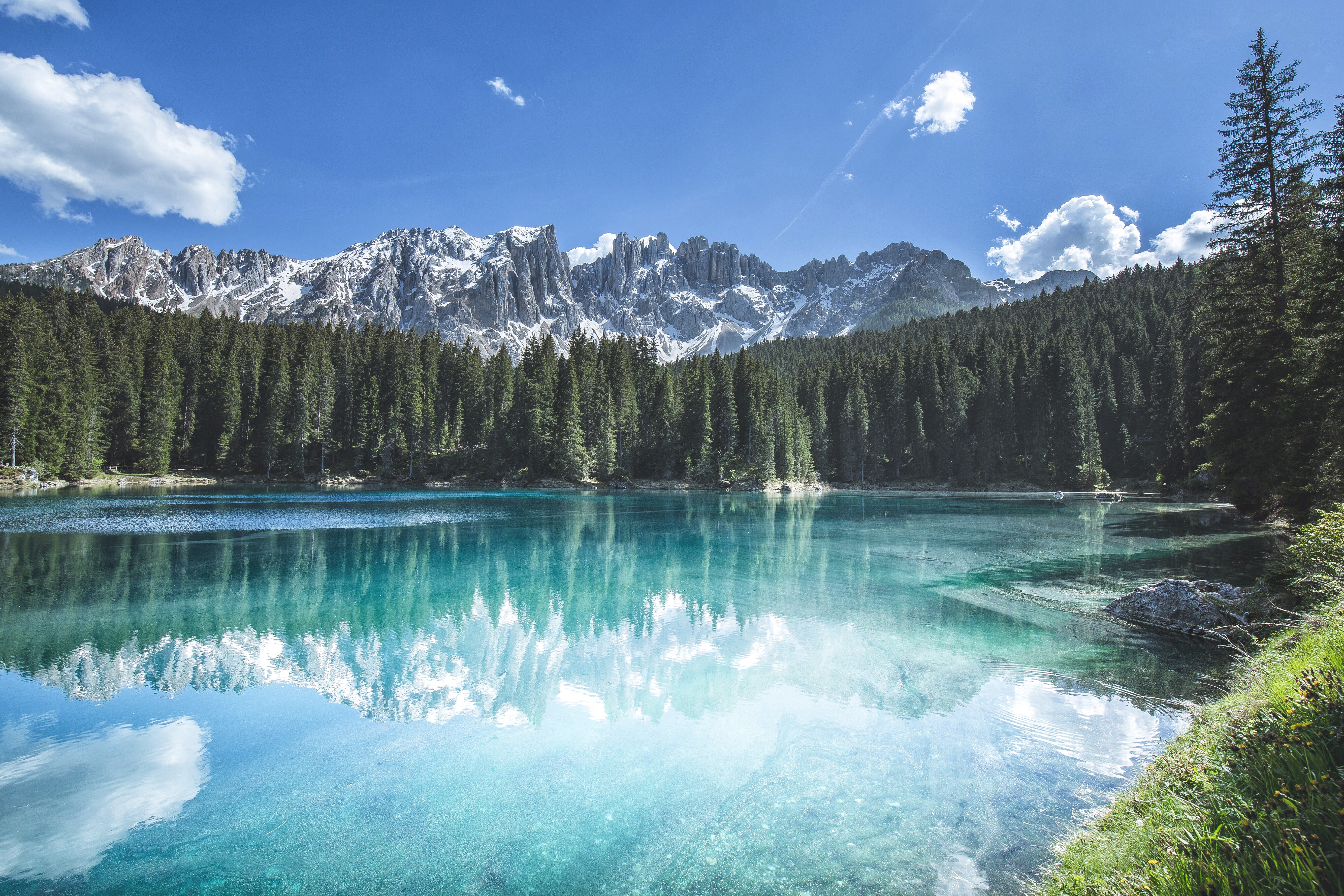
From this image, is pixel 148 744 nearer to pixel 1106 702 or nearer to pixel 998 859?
pixel 998 859

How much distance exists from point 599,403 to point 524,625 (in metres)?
59.3

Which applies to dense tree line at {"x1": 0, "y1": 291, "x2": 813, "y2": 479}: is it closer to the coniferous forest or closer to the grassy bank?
the coniferous forest

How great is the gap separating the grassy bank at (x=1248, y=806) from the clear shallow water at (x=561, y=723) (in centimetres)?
131

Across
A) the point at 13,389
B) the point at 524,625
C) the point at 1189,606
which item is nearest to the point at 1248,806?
the point at 524,625

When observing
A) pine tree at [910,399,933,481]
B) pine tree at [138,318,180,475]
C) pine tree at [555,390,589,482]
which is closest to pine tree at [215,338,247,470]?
pine tree at [138,318,180,475]

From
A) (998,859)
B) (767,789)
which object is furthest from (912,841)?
(767,789)

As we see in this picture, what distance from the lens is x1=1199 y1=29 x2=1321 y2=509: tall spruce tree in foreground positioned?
20.2 meters

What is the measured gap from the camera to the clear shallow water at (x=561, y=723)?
228 inches

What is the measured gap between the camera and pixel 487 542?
2806 cm

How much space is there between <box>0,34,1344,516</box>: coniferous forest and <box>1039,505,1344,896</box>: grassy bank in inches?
1981

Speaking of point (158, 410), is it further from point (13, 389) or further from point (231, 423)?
point (13, 389)

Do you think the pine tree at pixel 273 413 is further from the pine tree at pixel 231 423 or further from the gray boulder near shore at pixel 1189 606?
the gray boulder near shore at pixel 1189 606

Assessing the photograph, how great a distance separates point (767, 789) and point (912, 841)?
173 cm

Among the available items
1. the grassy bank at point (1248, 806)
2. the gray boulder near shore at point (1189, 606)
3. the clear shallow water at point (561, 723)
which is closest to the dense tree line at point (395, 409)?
the clear shallow water at point (561, 723)
